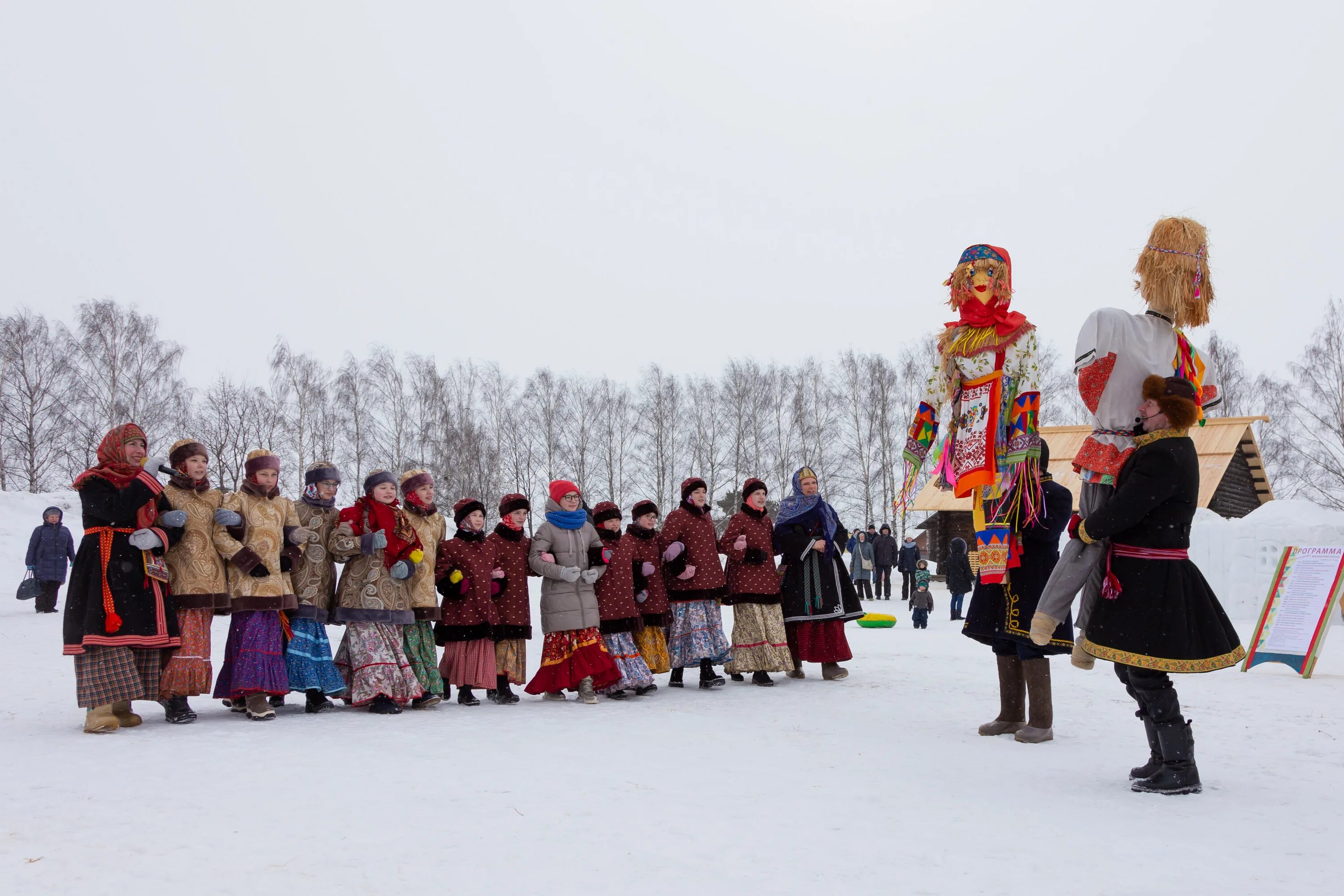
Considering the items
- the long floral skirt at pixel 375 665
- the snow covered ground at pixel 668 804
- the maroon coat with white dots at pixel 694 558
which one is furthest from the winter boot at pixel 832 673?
the long floral skirt at pixel 375 665

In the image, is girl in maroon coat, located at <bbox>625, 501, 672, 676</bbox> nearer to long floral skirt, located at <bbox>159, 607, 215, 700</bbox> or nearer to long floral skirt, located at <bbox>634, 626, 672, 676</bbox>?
long floral skirt, located at <bbox>634, 626, 672, 676</bbox>

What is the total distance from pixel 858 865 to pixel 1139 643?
1531 millimetres

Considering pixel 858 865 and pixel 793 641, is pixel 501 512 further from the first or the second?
pixel 858 865

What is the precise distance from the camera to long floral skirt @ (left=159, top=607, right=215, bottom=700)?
564 centimetres

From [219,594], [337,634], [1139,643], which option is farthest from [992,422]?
[337,634]

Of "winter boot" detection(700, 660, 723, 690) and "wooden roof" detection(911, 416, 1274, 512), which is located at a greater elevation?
"wooden roof" detection(911, 416, 1274, 512)

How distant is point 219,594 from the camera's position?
5.86 metres

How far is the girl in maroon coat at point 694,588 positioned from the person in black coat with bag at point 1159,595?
4.04 m

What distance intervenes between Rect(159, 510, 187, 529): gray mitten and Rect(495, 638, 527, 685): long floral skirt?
225 cm

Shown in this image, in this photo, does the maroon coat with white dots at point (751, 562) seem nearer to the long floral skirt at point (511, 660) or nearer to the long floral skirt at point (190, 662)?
the long floral skirt at point (511, 660)

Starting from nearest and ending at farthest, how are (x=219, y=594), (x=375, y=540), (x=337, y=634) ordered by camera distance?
(x=219, y=594) → (x=375, y=540) → (x=337, y=634)

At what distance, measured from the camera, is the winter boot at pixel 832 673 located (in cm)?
776

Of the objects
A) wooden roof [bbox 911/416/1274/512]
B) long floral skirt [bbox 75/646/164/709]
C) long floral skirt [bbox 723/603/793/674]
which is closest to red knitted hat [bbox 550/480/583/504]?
long floral skirt [bbox 723/603/793/674]

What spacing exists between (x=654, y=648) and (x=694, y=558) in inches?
30.5
